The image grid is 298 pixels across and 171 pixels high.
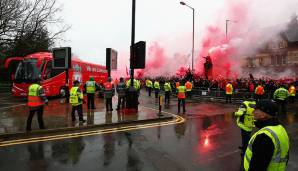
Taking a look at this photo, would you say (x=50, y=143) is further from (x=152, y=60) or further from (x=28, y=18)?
(x=152, y=60)

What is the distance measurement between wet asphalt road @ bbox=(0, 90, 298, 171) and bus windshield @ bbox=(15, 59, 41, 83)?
11.3 m

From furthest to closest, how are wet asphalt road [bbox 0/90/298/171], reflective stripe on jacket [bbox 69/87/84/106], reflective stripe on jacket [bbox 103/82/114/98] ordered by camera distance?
reflective stripe on jacket [bbox 103/82/114/98]
reflective stripe on jacket [bbox 69/87/84/106]
wet asphalt road [bbox 0/90/298/171]

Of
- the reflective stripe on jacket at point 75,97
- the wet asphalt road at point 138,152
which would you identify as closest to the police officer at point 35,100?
the reflective stripe on jacket at point 75,97

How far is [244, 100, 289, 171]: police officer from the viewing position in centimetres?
239

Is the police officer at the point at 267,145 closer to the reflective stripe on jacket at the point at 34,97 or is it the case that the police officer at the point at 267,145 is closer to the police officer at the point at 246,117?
the police officer at the point at 246,117

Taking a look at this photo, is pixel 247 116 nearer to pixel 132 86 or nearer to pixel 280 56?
pixel 132 86

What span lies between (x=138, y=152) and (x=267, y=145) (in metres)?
4.21

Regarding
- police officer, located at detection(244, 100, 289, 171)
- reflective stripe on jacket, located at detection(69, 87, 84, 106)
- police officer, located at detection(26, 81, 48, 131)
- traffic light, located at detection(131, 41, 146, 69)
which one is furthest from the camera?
traffic light, located at detection(131, 41, 146, 69)

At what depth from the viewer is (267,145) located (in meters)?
2.40

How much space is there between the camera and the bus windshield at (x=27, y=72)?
55.6 ft

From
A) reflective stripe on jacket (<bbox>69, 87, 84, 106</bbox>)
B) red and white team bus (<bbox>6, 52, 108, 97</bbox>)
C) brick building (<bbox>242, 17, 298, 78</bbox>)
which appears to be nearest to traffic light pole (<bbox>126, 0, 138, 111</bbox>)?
reflective stripe on jacket (<bbox>69, 87, 84, 106</bbox>)

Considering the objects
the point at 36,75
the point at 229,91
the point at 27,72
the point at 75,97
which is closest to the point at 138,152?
the point at 75,97

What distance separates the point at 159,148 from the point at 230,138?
258 centimetres

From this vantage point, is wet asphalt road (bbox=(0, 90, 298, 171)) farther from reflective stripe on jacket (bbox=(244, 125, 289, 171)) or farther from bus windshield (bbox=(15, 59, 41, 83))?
bus windshield (bbox=(15, 59, 41, 83))
